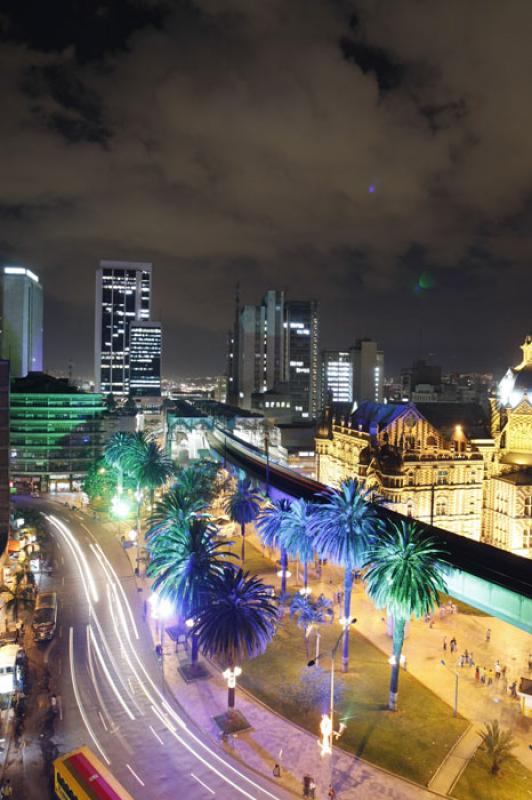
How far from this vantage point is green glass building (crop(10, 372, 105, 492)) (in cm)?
13625

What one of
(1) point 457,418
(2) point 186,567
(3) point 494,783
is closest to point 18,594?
(2) point 186,567

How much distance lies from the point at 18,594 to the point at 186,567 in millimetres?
→ 23616

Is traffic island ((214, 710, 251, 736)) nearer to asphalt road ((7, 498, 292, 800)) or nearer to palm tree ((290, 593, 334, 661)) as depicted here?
asphalt road ((7, 498, 292, 800))

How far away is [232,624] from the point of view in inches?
1702

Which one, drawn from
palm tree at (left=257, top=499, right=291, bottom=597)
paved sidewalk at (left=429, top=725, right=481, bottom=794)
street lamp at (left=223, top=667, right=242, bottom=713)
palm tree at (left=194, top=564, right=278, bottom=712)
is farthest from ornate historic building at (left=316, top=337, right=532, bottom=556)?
street lamp at (left=223, top=667, right=242, bottom=713)

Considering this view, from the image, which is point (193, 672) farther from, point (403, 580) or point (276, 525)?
point (403, 580)

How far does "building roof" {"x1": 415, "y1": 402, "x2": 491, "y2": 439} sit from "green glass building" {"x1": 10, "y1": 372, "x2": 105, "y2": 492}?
81.1m

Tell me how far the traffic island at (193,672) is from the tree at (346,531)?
43.1 feet

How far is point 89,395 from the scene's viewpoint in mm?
142750

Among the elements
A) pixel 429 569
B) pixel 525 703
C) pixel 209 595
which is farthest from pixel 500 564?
pixel 209 595

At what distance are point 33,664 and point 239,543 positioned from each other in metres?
46.5

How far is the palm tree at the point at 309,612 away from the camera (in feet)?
201

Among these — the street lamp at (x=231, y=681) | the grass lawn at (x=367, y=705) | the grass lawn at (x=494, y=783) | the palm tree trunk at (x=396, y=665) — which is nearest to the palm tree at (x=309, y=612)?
the grass lawn at (x=367, y=705)

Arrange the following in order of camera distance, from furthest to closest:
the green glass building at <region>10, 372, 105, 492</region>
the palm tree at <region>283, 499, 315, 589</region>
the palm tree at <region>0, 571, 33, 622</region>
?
the green glass building at <region>10, 372, 105, 492</region>
the palm tree at <region>283, 499, 315, 589</region>
the palm tree at <region>0, 571, 33, 622</region>
